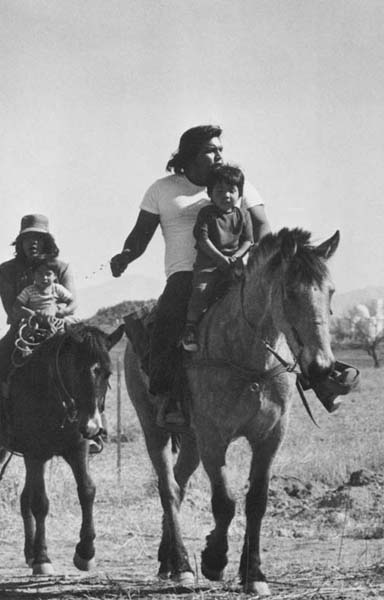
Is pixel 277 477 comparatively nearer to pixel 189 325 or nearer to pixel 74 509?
pixel 74 509

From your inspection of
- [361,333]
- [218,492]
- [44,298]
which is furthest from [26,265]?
[361,333]

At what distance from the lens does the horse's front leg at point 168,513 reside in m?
8.07

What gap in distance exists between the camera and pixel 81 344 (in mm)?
8648

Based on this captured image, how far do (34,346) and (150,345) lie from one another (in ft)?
5.45

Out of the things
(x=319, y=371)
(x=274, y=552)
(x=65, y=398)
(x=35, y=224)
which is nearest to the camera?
(x=319, y=371)

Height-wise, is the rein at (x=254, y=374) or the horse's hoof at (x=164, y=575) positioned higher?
the rein at (x=254, y=374)

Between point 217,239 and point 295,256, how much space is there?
107 cm

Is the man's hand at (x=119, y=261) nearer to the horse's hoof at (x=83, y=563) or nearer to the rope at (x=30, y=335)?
the rope at (x=30, y=335)

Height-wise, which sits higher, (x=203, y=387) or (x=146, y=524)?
(x=203, y=387)

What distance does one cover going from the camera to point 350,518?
11.7 m

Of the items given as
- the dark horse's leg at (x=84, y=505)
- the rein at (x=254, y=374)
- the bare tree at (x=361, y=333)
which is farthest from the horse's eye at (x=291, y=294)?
the bare tree at (x=361, y=333)

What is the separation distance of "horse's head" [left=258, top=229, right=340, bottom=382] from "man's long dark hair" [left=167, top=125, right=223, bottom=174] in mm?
1552

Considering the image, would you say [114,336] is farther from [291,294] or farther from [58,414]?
[291,294]

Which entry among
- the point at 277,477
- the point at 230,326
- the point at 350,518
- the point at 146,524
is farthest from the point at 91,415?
the point at 277,477
